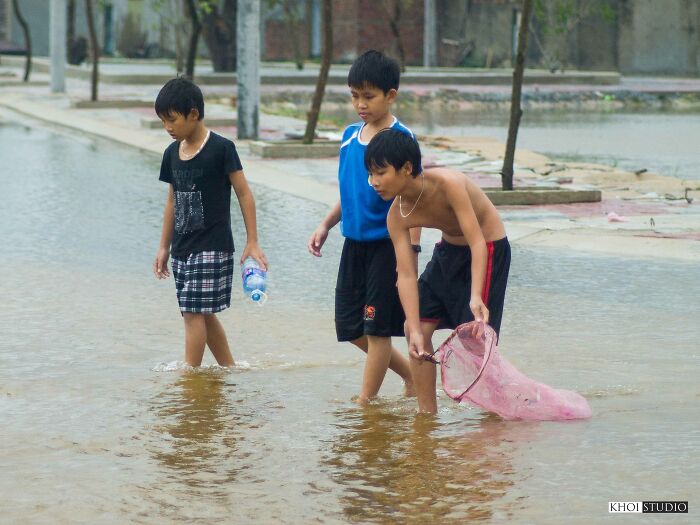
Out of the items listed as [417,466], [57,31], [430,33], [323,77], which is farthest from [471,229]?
[430,33]

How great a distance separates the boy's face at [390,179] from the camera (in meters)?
5.55

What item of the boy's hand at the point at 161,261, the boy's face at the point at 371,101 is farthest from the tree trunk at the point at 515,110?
the boy's face at the point at 371,101

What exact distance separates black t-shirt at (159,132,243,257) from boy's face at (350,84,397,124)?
0.97 metres

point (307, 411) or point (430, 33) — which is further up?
point (430, 33)

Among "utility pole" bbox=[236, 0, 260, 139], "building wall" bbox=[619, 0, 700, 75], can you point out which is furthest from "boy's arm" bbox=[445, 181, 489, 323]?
"building wall" bbox=[619, 0, 700, 75]

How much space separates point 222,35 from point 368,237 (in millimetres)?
32301

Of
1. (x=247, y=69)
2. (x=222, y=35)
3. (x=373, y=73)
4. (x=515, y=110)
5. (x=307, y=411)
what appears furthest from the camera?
(x=222, y=35)

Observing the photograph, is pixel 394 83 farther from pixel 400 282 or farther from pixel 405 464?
pixel 405 464

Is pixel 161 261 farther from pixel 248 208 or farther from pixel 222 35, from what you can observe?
pixel 222 35

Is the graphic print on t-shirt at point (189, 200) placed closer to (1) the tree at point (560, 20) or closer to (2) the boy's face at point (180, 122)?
(2) the boy's face at point (180, 122)

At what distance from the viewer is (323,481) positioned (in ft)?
17.3

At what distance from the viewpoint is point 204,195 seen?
22.3 feet

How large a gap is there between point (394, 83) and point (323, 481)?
5.64 ft

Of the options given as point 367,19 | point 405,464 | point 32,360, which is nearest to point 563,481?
point 405,464
